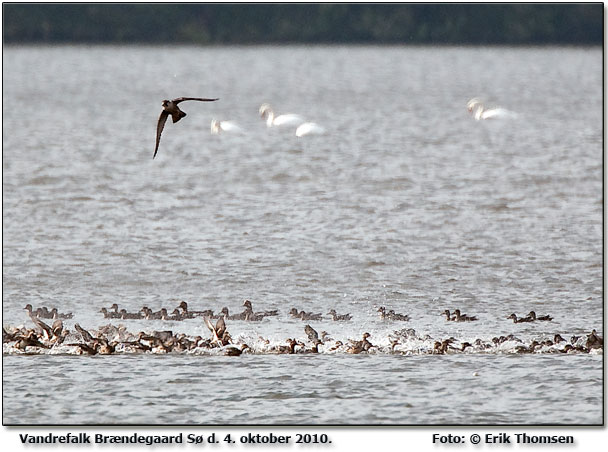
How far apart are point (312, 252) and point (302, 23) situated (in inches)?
2903

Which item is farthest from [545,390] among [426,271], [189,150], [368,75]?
[368,75]

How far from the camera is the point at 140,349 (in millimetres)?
12219

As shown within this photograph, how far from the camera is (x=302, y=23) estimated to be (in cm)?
8950

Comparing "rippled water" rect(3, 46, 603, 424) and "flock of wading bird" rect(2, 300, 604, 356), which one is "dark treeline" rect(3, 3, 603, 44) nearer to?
"rippled water" rect(3, 46, 603, 424)

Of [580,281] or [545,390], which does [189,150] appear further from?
[545,390]

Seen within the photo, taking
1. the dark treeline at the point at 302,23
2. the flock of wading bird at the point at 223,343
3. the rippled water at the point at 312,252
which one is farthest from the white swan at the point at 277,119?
the dark treeline at the point at 302,23

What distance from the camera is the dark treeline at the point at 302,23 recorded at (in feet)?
267

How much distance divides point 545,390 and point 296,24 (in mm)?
80189

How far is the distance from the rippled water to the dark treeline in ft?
131

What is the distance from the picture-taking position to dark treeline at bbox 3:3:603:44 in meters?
81.4

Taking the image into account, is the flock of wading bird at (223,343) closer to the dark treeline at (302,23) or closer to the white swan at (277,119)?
the white swan at (277,119)

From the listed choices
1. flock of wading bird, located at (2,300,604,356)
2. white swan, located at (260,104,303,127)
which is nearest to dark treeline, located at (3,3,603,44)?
white swan, located at (260,104,303,127)

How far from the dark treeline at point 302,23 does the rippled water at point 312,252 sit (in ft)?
131

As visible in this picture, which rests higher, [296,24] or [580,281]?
[296,24]
